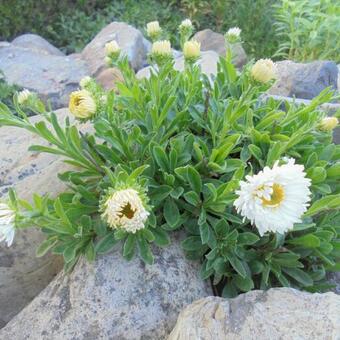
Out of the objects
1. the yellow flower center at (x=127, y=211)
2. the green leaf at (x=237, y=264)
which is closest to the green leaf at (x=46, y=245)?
the yellow flower center at (x=127, y=211)

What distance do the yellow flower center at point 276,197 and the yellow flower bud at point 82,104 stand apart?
72 centimetres

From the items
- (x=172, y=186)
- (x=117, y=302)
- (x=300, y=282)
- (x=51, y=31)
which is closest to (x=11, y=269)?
(x=117, y=302)

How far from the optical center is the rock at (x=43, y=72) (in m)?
4.74

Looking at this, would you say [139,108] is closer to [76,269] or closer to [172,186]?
[172,186]

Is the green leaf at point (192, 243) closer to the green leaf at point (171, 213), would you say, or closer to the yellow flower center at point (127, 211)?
the green leaf at point (171, 213)

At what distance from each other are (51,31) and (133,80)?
176 inches

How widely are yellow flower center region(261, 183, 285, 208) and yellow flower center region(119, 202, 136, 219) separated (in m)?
0.40

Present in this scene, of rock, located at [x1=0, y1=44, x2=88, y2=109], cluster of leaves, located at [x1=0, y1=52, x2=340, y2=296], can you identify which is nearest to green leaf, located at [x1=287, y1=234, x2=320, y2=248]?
cluster of leaves, located at [x1=0, y1=52, x2=340, y2=296]

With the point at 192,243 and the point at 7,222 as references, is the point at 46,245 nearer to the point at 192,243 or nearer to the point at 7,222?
the point at 7,222

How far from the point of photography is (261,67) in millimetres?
1880

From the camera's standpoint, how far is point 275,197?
158 cm

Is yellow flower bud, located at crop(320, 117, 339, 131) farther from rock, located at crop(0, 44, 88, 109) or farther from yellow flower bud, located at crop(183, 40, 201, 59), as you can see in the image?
rock, located at crop(0, 44, 88, 109)

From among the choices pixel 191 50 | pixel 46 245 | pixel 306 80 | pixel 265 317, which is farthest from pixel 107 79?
pixel 265 317

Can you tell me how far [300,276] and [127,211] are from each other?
827 millimetres
